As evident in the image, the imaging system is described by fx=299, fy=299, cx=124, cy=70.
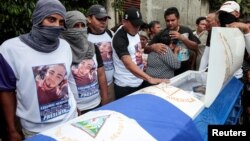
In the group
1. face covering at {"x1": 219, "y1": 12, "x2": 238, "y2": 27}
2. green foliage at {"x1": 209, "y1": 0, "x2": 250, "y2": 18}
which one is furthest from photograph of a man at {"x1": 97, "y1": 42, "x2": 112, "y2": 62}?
green foliage at {"x1": 209, "y1": 0, "x2": 250, "y2": 18}

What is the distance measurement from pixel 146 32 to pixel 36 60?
4.45 meters

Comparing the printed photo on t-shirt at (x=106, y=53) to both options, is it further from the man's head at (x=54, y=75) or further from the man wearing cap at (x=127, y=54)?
the man's head at (x=54, y=75)

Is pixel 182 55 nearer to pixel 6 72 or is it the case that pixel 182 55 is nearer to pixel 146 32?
pixel 6 72

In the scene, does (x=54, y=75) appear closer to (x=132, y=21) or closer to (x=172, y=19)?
(x=132, y=21)

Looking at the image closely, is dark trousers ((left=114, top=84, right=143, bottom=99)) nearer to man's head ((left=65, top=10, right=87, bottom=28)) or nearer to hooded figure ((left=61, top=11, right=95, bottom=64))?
hooded figure ((left=61, top=11, right=95, bottom=64))

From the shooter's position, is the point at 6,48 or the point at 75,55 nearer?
the point at 6,48

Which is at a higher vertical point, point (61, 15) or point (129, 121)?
point (61, 15)

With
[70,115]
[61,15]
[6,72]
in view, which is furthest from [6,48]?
[70,115]

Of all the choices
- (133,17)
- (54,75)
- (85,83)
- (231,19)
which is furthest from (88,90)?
(231,19)

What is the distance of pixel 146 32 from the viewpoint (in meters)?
6.13

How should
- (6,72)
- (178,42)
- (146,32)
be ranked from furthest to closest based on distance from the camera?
(146,32), (178,42), (6,72)

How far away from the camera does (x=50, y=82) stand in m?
1.88

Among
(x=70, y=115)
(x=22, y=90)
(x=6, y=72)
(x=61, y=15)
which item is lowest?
(x=70, y=115)

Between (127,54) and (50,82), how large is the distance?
1.09 m
